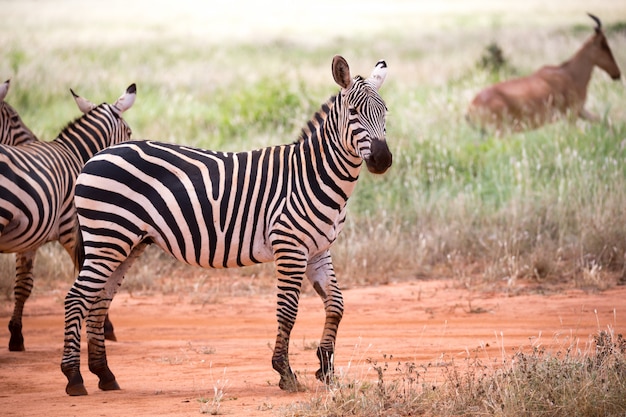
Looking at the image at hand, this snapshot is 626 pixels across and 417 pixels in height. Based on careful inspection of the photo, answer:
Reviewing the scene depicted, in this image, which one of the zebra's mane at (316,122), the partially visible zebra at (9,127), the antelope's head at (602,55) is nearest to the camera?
the zebra's mane at (316,122)

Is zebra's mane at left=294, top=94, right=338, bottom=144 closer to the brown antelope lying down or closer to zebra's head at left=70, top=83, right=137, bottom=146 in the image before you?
zebra's head at left=70, top=83, right=137, bottom=146

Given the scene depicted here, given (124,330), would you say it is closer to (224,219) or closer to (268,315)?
(268,315)

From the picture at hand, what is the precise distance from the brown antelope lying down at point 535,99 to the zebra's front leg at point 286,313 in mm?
9253

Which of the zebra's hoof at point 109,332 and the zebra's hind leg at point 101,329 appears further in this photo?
the zebra's hoof at point 109,332

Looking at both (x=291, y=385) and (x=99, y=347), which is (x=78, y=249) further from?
(x=291, y=385)

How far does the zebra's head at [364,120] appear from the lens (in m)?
6.31

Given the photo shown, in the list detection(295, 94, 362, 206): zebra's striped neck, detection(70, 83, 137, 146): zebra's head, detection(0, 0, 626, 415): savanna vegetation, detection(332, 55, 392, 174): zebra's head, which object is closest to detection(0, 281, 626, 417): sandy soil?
detection(0, 0, 626, 415): savanna vegetation

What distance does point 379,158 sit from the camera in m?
6.27

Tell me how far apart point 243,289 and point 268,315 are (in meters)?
1.22

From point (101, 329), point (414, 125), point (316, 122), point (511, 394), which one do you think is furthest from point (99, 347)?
point (414, 125)

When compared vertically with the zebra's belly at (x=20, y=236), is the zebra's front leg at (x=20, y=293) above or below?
below

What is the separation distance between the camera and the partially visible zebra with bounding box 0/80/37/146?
954cm

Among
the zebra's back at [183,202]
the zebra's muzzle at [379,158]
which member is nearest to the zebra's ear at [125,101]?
the zebra's back at [183,202]

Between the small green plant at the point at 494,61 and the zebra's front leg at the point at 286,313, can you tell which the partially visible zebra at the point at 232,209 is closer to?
the zebra's front leg at the point at 286,313
